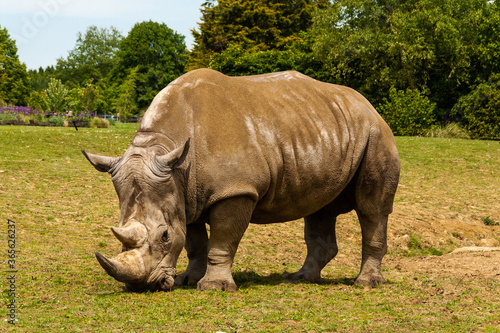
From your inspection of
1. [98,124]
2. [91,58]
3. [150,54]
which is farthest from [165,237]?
[91,58]

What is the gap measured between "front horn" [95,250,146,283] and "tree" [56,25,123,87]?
3649 inches

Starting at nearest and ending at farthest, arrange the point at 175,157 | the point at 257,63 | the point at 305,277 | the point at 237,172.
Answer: the point at 175,157
the point at 237,172
the point at 305,277
the point at 257,63

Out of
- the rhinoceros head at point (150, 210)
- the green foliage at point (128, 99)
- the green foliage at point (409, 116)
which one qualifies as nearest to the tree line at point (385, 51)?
the green foliage at point (409, 116)

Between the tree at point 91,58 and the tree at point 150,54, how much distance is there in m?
25.8

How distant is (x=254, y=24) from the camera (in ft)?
155

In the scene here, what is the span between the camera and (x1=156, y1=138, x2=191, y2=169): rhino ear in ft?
19.7

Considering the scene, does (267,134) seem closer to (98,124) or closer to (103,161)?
(103,161)

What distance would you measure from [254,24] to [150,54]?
82.7 feet

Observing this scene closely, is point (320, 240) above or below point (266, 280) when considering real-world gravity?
above

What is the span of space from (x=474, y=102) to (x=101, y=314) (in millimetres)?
31424

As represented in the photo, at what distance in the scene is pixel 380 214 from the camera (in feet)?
25.0

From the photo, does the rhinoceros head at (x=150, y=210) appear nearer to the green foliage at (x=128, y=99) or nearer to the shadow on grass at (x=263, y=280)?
the shadow on grass at (x=263, y=280)

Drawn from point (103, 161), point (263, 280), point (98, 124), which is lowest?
point (98, 124)

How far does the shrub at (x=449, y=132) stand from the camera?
100 ft
